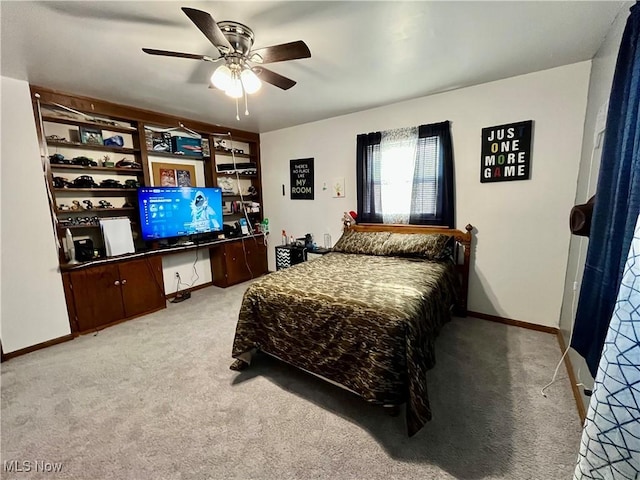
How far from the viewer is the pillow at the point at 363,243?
3.19 meters

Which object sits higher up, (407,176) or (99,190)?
(407,176)

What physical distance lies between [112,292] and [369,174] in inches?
129

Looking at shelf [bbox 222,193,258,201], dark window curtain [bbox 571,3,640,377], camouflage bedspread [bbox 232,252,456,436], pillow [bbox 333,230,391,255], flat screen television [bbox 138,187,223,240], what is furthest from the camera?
shelf [bbox 222,193,258,201]

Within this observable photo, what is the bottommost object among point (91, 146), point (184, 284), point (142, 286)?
point (184, 284)

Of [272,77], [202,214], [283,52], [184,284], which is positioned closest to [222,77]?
[272,77]

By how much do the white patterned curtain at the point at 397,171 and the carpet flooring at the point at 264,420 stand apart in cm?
158

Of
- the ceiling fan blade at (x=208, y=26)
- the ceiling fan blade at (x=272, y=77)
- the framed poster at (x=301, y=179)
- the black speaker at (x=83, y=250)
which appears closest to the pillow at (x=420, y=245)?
the framed poster at (x=301, y=179)

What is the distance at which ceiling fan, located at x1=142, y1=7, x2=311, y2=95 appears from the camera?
1.58m

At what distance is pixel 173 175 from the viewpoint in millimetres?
3809

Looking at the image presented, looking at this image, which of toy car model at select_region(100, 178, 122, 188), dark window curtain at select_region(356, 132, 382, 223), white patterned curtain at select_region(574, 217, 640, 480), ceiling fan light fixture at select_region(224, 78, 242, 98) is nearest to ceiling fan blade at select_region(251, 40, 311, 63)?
ceiling fan light fixture at select_region(224, 78, 242, 98)

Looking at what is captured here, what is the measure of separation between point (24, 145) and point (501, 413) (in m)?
4.29

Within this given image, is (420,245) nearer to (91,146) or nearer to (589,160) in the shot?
(589,160)

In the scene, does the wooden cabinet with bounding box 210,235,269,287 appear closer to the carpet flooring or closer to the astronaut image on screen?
the astronaut image on screen

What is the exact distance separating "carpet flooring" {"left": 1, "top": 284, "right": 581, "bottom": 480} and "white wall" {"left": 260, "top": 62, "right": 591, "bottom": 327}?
52cm
